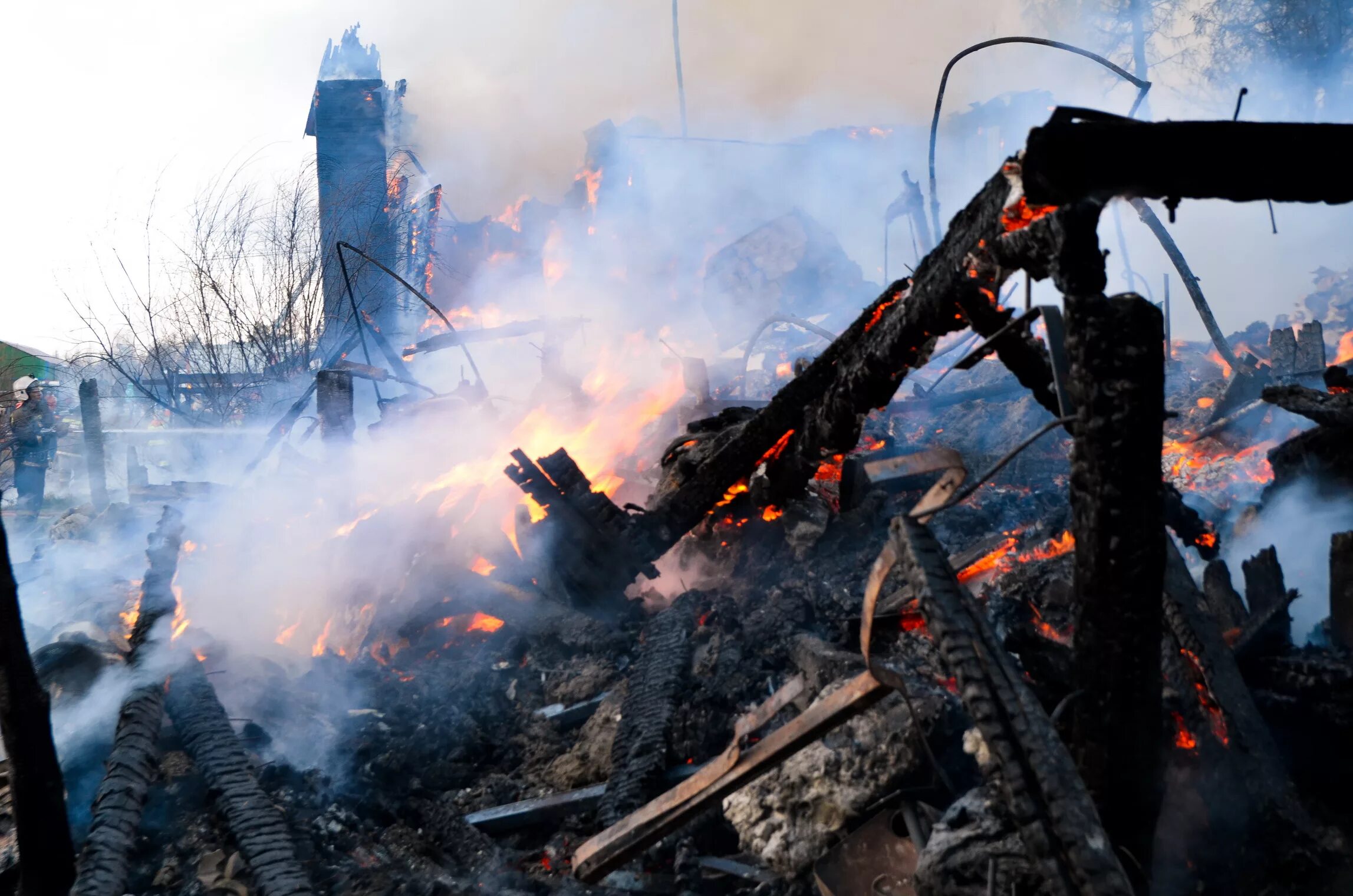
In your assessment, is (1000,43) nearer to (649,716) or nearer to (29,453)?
(649,716)

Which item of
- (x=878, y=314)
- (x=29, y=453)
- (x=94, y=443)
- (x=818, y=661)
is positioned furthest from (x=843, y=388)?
(x=29, y=453)

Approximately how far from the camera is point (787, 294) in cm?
2809

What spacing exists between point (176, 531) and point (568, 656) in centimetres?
474

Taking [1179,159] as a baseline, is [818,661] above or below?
below

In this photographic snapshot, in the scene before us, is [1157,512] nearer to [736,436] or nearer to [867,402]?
[867,402]

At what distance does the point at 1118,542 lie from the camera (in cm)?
315

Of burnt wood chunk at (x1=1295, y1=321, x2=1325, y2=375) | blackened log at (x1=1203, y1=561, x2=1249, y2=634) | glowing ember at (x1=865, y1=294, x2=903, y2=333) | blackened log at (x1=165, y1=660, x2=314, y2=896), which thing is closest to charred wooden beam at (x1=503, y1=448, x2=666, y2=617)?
glowing ember at (x1=865, y1=294, x2=903, y2=333)

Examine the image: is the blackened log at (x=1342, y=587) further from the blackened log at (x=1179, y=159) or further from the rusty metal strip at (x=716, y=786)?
the rusty metal strip at (x=716, y=786)

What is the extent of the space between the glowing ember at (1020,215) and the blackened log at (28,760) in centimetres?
495

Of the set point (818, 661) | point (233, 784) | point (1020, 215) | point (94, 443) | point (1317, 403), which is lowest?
point (233, 784)

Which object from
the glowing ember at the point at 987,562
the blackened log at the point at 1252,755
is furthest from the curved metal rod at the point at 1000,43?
the blackened log at the point at 1252,755

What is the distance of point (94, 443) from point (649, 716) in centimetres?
1480

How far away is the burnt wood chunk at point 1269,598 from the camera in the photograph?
15.9ft

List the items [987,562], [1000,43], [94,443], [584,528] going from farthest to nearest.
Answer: [94,443] < [1000,43] < [584,528] < [987,562]
